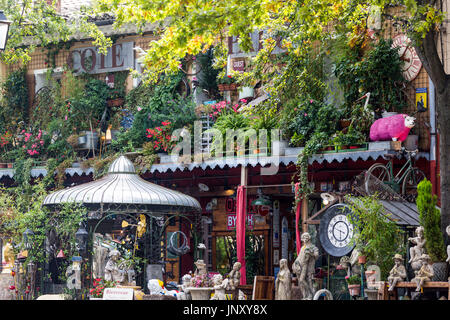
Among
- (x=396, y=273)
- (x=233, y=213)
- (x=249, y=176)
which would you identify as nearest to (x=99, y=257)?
(x=233, y=213)

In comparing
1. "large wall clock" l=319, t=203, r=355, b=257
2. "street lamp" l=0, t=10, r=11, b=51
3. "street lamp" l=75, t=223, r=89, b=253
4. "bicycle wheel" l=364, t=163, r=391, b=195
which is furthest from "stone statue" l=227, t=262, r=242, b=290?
"street lamp" l=0, t=10, r=11, b=51

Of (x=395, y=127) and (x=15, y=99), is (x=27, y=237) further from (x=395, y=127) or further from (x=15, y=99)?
(x=395, y=127)

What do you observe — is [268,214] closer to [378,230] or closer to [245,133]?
[245,133]

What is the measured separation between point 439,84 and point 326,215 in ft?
10.1

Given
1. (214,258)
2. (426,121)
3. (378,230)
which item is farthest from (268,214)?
(378,230)

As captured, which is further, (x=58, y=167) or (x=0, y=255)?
(x=0, y=255)

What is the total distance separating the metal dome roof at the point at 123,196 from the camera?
16.4m

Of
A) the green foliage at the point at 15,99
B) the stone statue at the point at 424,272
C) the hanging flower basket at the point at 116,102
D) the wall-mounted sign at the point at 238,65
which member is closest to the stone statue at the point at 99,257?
the hanging flower basket at the point at 116,102

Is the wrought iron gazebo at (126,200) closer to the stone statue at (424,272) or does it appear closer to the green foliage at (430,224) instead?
the green foliage at (430,224)

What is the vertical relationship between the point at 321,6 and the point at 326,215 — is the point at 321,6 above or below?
above

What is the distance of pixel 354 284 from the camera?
1358 centimetres

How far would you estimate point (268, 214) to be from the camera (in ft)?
65.2

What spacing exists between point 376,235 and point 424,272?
5.22 feet

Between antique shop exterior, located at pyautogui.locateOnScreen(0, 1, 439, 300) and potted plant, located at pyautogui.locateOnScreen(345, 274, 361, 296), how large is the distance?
1703mm
